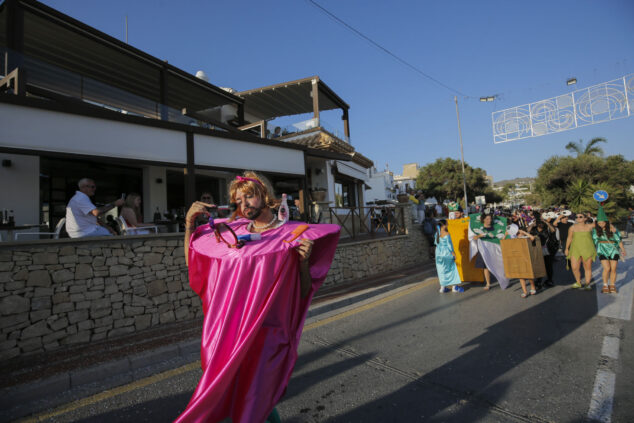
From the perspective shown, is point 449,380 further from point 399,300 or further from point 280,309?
point 399,300

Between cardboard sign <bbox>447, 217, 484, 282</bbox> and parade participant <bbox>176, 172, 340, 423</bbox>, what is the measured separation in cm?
700

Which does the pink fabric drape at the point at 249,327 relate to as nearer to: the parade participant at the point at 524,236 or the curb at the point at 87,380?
the curb at the point at 87,380

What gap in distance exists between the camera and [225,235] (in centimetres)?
211

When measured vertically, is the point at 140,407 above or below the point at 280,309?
below

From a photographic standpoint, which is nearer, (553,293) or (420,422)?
(420,422)

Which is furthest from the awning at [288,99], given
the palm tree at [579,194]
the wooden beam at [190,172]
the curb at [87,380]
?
the palm tree at [579,194]

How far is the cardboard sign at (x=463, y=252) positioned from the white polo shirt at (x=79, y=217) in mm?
7933

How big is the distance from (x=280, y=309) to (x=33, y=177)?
843cm

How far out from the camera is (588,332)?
4.20 meters

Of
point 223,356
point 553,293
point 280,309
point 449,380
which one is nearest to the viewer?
point 223,356

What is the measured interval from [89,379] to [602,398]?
5.05 metres

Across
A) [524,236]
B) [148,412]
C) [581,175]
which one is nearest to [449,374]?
[148,412]

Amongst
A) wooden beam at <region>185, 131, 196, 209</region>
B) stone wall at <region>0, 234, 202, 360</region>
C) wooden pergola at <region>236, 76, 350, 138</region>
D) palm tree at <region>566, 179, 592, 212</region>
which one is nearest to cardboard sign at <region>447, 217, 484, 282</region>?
stone wall at <region>0, 234, 202, 360</region>

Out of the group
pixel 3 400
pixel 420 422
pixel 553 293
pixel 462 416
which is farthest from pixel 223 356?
pixel 553 293
